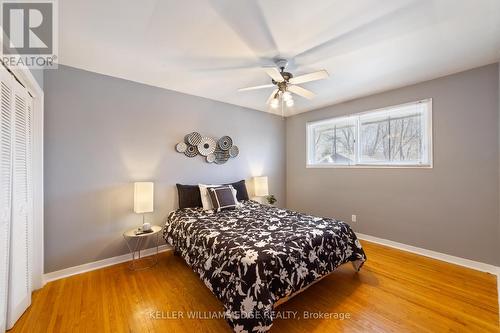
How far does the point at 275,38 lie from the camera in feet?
6.42

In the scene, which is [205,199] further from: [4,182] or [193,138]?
[4,182]

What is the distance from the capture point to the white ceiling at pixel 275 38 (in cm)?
160

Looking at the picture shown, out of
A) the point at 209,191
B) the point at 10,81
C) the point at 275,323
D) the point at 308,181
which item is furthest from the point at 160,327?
the point at 308,181

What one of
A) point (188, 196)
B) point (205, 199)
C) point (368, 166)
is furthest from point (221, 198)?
point (368, 166)

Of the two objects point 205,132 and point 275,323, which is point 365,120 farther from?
point 275,323

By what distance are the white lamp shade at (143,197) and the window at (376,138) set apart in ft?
10.2

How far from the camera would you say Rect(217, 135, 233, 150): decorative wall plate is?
3719 mm

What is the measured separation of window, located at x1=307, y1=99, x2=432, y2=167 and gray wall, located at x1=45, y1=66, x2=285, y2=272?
2.23m

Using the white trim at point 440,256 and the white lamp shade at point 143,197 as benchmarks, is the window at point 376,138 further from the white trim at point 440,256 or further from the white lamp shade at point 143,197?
the white lamp shade at point 143,197

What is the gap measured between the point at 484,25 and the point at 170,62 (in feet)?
9.88

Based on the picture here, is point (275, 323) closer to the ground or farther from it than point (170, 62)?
closer to the ground

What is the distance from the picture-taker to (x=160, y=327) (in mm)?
1664

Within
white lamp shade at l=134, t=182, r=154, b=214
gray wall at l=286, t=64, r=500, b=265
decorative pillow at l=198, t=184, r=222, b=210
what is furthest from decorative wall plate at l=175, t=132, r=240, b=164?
gray wall at l=286, t=64, r=500, b=265

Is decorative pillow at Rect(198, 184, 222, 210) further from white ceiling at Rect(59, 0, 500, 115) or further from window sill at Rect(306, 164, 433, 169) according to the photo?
window sill at Rect(306, 164, 433, 169)
